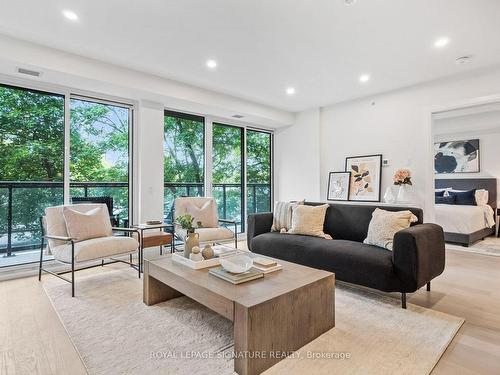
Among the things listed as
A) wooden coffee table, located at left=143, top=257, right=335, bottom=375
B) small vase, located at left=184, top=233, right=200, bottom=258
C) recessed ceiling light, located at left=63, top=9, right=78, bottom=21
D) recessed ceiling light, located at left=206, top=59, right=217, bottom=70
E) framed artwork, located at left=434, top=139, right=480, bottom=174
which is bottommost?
wooden coffee table, located at left=143, top=257, right=335, bottom=375

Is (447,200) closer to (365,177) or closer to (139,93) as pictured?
(365,177)

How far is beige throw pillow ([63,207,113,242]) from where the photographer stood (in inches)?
122

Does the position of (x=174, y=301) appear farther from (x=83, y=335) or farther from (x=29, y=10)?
(x=29, y=10)

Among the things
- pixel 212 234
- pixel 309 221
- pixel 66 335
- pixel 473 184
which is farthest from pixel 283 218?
pixel 473 184

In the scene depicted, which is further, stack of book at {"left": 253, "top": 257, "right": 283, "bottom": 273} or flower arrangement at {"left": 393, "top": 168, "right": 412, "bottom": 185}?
flower arrangement at {"left": 393, "top": 168, "right": 412, "bottom": 185}

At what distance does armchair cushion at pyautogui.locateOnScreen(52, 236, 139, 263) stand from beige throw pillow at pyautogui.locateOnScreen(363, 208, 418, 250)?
2.57 m

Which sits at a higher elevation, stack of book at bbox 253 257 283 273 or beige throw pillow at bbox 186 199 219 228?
beige throw pillow at bbox 186 199 219 228

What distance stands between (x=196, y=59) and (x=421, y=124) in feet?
11.4

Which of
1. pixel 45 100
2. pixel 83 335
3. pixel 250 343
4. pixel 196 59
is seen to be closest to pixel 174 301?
pixel 83 335

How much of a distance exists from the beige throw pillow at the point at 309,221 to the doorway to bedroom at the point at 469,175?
9.35ft

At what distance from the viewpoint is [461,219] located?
475 cm

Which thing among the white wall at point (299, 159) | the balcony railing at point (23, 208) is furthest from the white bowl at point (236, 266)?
the white wall at point (299, 159)

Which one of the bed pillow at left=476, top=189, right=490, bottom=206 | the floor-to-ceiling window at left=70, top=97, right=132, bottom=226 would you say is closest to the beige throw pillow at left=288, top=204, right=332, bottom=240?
the floor-to-ceiling window at left=70, top=97, right=132, bottom=226

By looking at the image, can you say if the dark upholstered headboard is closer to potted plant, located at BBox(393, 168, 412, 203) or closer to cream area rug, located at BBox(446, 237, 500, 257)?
cream area rug, located at BBox(446, 237, 500, 257)
